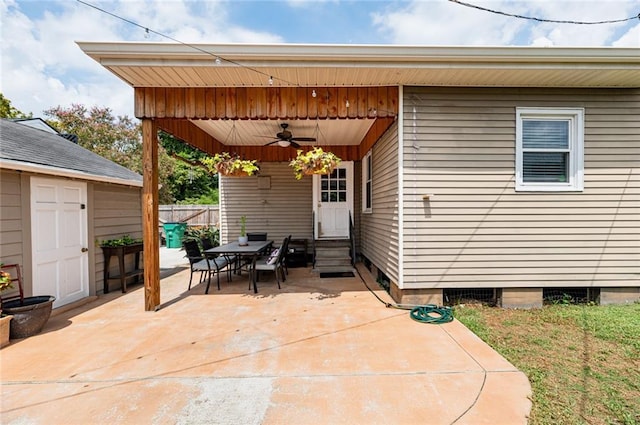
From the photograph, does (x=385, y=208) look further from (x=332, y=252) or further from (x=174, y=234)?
(x=174, y=234)

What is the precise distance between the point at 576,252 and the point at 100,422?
5.81 metres

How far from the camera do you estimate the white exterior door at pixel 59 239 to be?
409cm

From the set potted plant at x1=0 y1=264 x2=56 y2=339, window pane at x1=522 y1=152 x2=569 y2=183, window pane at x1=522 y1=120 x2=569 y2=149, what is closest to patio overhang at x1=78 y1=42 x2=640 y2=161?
window pane at x1=522 y1=120 x2=569 y2=149

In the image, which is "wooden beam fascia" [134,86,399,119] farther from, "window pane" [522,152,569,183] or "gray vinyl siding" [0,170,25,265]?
"window pane" [522,152,569,183]

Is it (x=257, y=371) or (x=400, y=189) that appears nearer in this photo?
(x=257, y=371)

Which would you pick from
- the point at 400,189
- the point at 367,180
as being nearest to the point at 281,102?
the point at 400,189

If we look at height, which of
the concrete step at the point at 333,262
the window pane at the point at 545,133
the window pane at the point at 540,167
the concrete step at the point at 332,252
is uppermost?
the window pane at the point at 545,133

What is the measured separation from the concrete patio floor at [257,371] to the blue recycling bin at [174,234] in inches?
321

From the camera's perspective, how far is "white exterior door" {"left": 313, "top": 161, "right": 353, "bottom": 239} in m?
7.96

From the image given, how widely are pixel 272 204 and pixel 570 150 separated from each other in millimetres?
6520

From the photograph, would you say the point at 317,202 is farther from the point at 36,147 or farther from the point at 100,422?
the point at 100,422

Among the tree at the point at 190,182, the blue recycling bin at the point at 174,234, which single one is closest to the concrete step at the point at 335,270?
the blue recycling bin at the point at 174,234

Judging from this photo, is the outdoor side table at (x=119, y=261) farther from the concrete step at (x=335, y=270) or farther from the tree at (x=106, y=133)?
the tree at (x=106, y=133)

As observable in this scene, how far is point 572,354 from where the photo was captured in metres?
2.88
